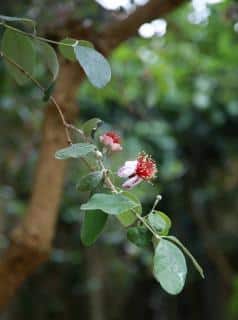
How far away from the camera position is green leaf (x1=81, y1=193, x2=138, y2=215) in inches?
20.5

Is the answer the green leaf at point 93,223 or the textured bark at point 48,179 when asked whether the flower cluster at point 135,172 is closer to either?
Result: the green leaf at point 93,223

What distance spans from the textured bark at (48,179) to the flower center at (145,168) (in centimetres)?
75

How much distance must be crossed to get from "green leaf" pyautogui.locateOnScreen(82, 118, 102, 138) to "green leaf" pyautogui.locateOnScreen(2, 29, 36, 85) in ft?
0.26

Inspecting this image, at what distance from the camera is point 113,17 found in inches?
59.8

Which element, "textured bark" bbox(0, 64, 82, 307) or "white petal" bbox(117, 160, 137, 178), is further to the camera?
"textured bark" bbox(0, 64, 82, 307)

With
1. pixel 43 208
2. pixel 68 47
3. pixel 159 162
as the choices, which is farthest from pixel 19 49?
pixel 159 162

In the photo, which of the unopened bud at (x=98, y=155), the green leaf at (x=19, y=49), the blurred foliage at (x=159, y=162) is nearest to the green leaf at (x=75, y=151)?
the unopened bud at (x=98, y=155)

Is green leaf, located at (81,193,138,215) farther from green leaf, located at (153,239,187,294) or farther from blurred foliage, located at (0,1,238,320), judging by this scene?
blurred foliage, located at (0,1,238,320)

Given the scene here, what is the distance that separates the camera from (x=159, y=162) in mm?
2436

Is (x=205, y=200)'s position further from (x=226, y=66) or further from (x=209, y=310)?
(x=226, y=66)

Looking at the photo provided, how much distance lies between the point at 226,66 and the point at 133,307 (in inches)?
65.2

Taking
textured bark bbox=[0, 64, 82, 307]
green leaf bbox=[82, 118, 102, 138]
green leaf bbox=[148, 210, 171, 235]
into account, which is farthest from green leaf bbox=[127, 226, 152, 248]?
textured bark bbox=[0, 64, 82, 307]

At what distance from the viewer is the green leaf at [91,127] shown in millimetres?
632

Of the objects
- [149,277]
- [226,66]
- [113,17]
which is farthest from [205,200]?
[113,17]
